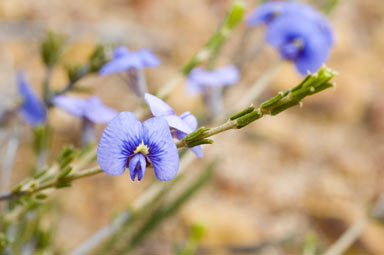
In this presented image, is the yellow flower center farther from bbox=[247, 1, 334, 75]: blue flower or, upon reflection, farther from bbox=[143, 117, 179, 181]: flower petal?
bbox=[247, 1, 334, 75]: blue flower

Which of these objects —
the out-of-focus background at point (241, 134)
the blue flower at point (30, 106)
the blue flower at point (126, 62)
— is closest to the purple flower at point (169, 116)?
the blue flower at point (126, 62)

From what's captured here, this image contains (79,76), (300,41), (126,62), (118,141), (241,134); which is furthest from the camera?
(241,134)

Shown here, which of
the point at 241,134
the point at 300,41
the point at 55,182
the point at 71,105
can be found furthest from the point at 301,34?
the point at 241,134

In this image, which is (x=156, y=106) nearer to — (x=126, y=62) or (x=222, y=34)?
(x=126, y=62)

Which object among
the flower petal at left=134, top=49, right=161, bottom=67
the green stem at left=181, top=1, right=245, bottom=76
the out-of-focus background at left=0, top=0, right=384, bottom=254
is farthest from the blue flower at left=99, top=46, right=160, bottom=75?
the out-of-focus background at left=0, top=0, right=384, bottom=254

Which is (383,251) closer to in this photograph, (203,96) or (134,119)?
(203,96)

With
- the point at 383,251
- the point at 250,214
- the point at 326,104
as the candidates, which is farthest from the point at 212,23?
the point at 383,251
